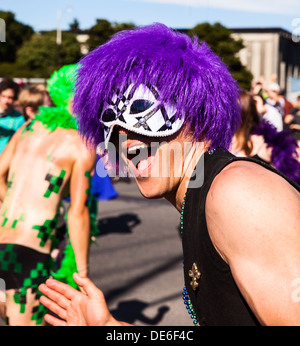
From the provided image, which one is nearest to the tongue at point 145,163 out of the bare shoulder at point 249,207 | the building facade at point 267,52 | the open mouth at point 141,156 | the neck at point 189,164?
the open mouth at point 141,156

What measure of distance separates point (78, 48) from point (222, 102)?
55.0 meters

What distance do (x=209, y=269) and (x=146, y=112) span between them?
522 millimetres

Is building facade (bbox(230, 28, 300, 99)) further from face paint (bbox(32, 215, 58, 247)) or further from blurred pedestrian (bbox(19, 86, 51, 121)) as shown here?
face paint (bbox(32, 215, 58, 247))

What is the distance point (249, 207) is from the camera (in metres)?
1.22

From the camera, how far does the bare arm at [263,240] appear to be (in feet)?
3.90

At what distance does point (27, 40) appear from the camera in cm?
6378

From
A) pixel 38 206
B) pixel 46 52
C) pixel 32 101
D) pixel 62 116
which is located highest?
pixel 62 116

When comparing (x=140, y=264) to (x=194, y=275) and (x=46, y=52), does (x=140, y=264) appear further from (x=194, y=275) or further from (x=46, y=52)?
(x=46, y=52)

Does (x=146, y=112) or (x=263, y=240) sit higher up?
(x=146, y=112)

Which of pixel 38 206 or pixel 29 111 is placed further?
pixel 29 111

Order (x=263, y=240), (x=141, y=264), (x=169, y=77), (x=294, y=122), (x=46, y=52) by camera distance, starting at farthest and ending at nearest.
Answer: (x=46, y=52), (x=294, y=122), (x=141, y=264), (x=169, y=77), (x=263, y=240)

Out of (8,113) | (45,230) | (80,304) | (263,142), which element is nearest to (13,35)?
(8,113)

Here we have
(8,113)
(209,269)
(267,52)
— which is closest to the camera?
(209,269)

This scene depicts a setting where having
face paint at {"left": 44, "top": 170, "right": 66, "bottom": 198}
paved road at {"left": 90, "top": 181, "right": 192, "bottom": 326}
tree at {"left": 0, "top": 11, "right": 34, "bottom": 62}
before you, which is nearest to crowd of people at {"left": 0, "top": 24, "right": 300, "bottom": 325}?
face paint at {"left": 44, "top": 170, "right": 66, "bottom": 198}
